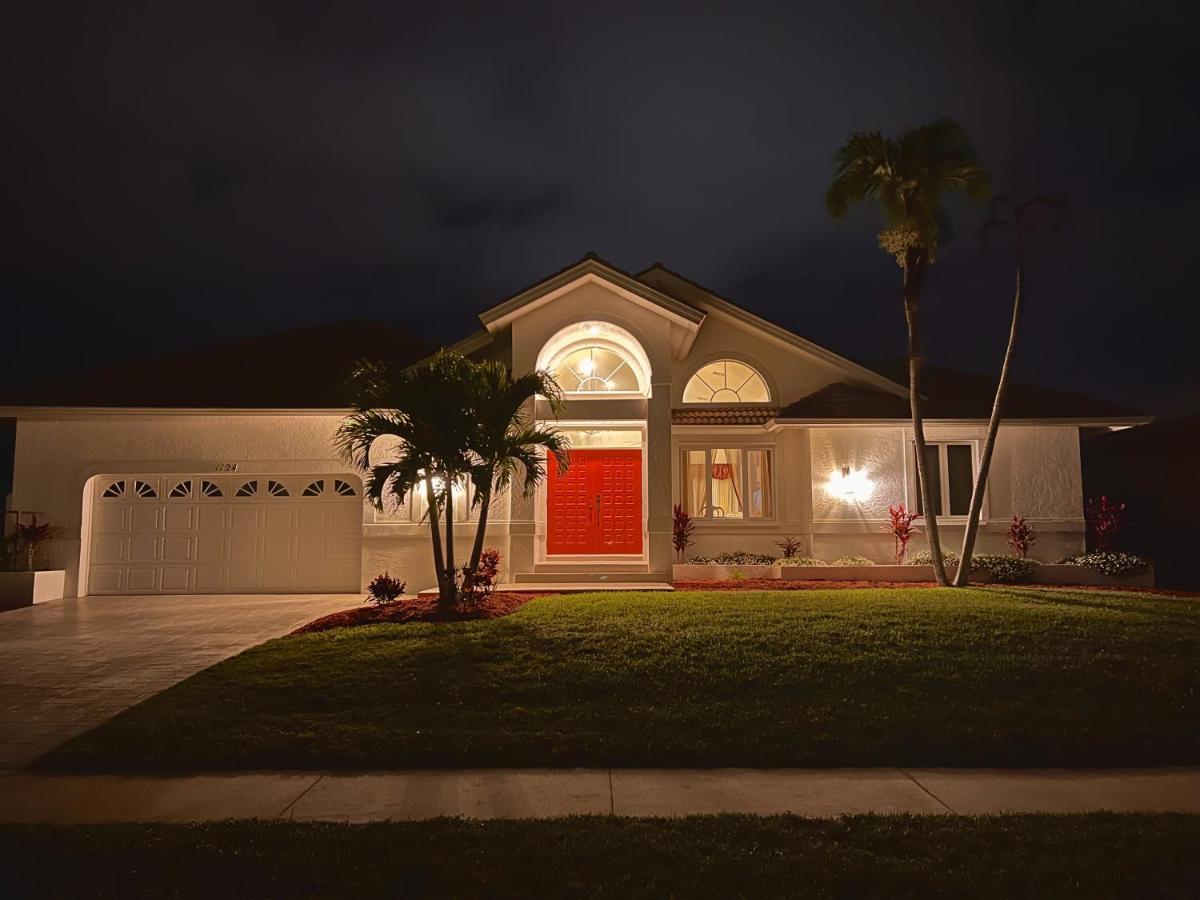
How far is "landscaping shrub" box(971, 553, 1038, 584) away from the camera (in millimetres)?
15500

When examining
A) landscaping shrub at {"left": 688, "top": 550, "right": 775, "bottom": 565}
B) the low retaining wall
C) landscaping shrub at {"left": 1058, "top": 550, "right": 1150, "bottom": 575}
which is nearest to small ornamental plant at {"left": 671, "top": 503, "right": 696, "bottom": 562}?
landscaping shrub at {"left": 688, "top": 550, "right": 775, "bottom": 565}

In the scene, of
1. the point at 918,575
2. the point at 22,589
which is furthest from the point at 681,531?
the point at 22,589

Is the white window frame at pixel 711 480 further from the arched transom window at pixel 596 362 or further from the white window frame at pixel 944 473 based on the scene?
the white window frame at pixel 944 473

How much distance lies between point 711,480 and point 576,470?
3.25 metres

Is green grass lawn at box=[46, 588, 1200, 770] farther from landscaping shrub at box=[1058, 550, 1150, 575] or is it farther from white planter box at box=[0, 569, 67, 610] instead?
white planter box at box=[0, 569, 67, 610]

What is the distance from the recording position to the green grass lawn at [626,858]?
162 inches

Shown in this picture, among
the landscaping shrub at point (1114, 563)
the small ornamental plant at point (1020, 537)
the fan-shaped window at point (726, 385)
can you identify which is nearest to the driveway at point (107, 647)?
the fan-shaped window at point (726, 385)

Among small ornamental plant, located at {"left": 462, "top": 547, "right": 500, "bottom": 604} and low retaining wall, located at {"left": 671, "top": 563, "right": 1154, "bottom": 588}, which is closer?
small ornamental plant, located at {"left": 462, "top": 547, "right": 500, "bottom": 604}

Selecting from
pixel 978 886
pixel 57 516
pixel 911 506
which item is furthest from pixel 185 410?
pixel 978 886

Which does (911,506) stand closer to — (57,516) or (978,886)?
(978,886)

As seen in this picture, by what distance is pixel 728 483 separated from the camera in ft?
60.2

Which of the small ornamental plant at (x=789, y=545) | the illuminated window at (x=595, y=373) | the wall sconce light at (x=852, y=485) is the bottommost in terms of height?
the small ornamental plant at (x=789, y=545)

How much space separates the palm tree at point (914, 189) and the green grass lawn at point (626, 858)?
9553 millimetres

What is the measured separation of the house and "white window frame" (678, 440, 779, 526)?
0.04 meters
